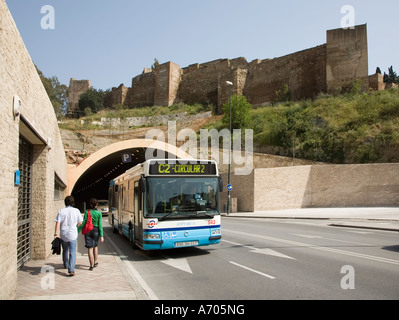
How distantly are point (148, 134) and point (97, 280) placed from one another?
49441mm

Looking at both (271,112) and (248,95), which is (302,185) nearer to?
(271,112)

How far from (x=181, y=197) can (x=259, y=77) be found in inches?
2207

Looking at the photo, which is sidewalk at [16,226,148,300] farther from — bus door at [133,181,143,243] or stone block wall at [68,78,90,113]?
stone block wall at [68,78,90,113]

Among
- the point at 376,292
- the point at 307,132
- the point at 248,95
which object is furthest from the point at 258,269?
the point at 248,95

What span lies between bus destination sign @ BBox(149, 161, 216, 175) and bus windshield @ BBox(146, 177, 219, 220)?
180 mm

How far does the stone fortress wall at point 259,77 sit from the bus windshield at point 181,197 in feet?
144

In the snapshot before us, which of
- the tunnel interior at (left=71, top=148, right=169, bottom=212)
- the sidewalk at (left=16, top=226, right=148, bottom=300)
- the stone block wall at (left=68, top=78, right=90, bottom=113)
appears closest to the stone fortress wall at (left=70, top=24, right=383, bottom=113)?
the stone block wall at (left=68, top=78, right=90, bottom=113)

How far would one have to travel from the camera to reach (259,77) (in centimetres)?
6266

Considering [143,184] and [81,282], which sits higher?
[143,184]

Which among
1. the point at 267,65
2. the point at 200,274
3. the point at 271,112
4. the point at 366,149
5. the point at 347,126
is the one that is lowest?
the point at 200,274

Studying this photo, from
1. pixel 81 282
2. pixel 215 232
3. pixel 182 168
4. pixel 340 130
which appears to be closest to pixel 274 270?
pixel 215 232

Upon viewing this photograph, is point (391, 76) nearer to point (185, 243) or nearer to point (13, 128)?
point (185, 243)

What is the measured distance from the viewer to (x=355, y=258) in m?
8.97

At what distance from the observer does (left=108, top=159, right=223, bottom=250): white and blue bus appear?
9398 mm
